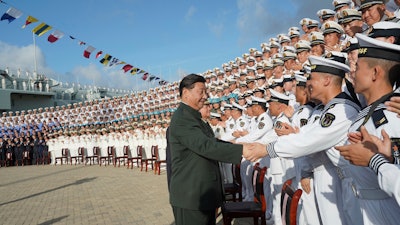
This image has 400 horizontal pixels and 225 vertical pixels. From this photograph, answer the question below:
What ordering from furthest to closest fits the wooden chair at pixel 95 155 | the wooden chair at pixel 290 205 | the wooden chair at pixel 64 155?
1. the wooden chair at pixel 64 155
2. the wooden chair at pixel 95 155
3. the wooden chair at pixel 290 205

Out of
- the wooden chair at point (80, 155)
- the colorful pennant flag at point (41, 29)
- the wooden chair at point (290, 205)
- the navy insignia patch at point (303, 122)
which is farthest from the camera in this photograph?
the wooden chair at point (80, 155)

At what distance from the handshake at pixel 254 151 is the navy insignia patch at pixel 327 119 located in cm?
53

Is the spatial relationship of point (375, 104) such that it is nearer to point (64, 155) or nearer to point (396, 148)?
point (396, 148)

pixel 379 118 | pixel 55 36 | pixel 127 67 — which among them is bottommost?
pixel 379 118

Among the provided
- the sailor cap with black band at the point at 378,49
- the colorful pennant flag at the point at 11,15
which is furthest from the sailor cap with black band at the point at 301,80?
the colorful pennant flag at the point at 11,15

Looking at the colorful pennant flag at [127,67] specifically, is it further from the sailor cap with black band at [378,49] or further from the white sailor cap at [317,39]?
the sailor cap with black band at [378,49]

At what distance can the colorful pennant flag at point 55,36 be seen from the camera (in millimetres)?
16375

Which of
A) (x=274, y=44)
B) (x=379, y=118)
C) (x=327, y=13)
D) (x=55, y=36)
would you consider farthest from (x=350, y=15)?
(x=55, y=36)

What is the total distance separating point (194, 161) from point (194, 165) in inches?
1.3

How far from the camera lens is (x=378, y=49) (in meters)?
1.77

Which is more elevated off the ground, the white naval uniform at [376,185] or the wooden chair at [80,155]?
the white naval uniform at [376,185]

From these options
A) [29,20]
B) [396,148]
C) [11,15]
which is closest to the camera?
[396,148]

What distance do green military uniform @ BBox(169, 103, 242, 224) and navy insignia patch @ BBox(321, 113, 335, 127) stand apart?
67 centimetres

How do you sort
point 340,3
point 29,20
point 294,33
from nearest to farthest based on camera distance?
1. point 340,3
2. point 294,33
3. point 29,20
